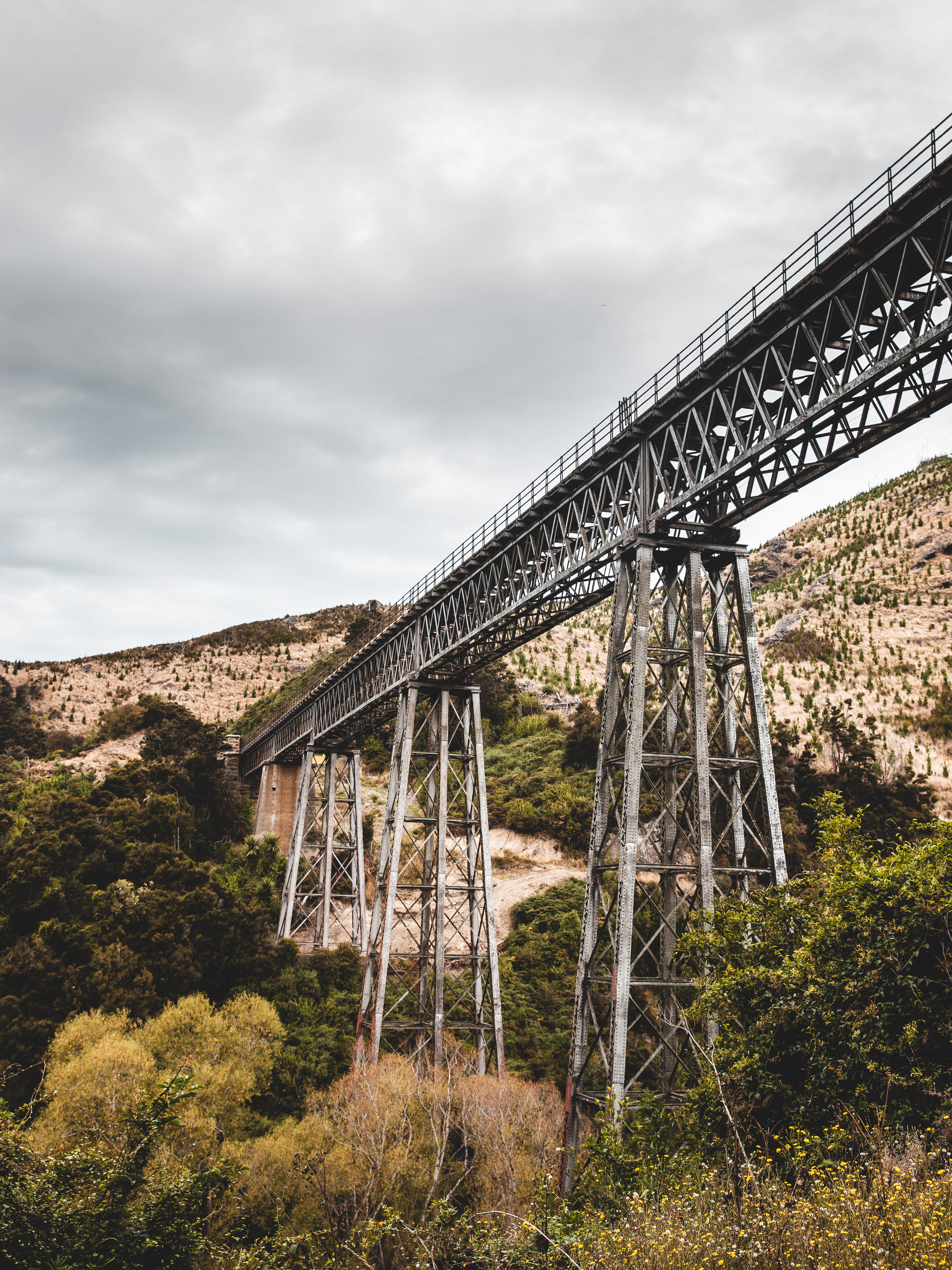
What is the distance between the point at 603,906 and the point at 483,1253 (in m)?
16.6

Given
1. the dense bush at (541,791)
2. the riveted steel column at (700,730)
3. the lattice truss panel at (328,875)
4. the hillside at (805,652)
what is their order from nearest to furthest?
the riveted steel column at (700,730), the lattice truss panel at (328,875), the dense bush at (541,791), the hillside at (805,652)

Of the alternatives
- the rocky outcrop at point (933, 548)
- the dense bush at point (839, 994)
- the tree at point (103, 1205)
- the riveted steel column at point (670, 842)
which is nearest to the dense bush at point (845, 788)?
the riveted steel column at point (670, 842)

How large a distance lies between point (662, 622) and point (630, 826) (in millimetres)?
4853

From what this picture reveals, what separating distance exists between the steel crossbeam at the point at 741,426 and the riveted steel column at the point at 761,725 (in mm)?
1166

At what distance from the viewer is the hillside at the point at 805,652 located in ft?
143

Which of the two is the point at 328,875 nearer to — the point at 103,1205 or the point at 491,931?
the point at 491,931

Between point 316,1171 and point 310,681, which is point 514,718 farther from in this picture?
point 316,1171

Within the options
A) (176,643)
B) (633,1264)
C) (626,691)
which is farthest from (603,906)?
(176,643)

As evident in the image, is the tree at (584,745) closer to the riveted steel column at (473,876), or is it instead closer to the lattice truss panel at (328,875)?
the lattice truss panel at (328,875)

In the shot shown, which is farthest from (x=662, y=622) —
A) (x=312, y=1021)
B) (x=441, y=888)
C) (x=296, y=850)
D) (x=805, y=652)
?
(x=805, y=652)

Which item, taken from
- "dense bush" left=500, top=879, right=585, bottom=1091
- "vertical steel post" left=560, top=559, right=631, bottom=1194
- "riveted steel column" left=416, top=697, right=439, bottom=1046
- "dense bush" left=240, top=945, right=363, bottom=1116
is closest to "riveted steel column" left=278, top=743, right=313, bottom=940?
"dense bush" left=240, top=945, right=363, bottom=1116

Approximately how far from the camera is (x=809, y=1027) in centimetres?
902

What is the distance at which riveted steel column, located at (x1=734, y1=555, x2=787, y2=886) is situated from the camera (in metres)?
12.3

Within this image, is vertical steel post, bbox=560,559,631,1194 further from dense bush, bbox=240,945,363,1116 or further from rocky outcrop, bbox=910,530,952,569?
rocky outcrop, bbox=910,530,952,569
